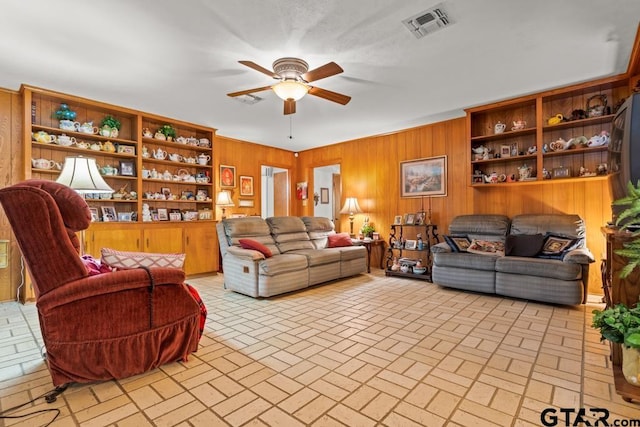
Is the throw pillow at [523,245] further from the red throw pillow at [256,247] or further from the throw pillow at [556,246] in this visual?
the red throw pillow at [256,247]

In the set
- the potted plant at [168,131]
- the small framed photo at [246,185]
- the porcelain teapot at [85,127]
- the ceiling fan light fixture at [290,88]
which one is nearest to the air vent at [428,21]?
the ceiling fan light fixture at [290,88]

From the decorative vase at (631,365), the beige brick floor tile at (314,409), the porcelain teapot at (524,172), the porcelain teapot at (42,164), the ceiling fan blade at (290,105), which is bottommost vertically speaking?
the beige brick floor tile at (314,409)

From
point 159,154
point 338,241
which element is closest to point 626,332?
point 338,241

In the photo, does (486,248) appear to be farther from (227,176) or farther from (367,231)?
(227,176)

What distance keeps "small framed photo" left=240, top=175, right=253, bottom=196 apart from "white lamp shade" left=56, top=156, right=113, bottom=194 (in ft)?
11.2

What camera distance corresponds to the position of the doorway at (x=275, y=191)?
24.3 feet

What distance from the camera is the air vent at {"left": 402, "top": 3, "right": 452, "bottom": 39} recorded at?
2.24 m

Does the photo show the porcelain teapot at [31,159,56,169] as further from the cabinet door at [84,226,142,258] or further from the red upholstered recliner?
the red upholstered recliner

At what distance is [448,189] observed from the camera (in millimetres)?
4969

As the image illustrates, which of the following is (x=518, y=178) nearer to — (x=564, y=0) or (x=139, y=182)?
(x=564, y=0)

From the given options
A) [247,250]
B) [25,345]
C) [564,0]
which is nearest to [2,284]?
[25,345]

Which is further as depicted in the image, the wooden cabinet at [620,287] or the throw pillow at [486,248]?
the throw pillow at [486,248]

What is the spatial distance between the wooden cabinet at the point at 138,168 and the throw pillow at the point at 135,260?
7.96 feet

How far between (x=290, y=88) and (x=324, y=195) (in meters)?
5.37
